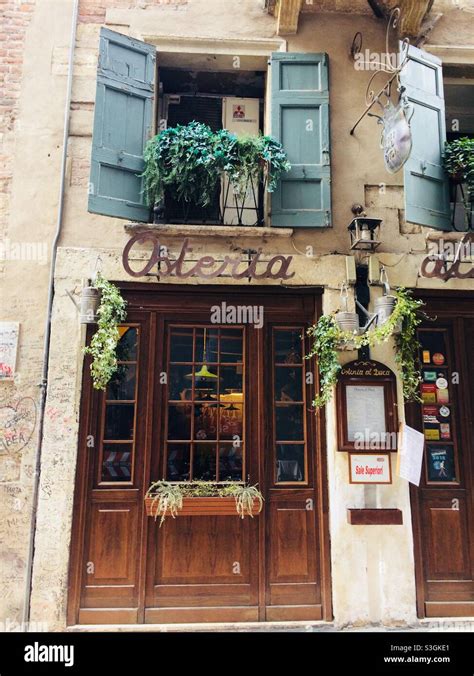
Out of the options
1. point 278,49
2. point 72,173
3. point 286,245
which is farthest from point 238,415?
point 278,49

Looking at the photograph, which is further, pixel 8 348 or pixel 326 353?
pixel 8 348

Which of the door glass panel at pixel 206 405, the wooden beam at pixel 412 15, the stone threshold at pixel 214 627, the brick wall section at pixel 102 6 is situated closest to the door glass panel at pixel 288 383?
the door glass panel at pixel 206 405

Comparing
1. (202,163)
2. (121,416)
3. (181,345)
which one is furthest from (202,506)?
(202,163)

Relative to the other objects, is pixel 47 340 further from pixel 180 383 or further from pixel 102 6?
pixel 102 6

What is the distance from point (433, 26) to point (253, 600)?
6.42m

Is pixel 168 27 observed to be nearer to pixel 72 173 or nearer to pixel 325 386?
pixel 72 173

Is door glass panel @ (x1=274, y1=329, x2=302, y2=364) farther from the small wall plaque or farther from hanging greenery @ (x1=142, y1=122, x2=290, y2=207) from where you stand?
hanging greenery @ (x1=142, y1=122, x2=290, y2=207)

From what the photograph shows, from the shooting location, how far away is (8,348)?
4.86 meters

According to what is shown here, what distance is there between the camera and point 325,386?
15.3 feet

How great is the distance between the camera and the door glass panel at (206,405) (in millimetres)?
4953

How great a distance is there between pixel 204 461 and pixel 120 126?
11.4ft

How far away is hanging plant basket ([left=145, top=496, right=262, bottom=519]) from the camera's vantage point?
15.3 ft

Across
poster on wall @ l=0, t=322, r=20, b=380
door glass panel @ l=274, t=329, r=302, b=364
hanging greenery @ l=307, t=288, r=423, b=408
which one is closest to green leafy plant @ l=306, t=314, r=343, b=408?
hanging greenery @ l=307, t=288, r=423, b=408

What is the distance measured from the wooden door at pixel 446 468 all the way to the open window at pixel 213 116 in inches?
70.0
